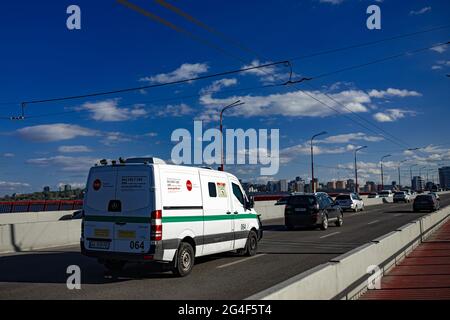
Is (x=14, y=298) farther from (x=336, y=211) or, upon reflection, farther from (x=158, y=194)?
(x=336, y=211)

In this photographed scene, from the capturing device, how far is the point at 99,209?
400 inches

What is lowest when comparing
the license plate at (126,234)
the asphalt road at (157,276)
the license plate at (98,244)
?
the asphalt road at (157,276)

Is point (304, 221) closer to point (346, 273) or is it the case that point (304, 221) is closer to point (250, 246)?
point (250, 246)

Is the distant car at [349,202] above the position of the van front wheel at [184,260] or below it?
above

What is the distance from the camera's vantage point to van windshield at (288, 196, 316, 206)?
22406 millimetres

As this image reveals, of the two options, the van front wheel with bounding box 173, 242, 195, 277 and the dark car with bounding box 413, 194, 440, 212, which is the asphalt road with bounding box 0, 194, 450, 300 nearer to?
the van front wheel with bounding box 173, 242, 195, 277

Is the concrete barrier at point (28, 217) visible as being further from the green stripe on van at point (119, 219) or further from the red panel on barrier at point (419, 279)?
the red panel on barrier at point (419, 279)

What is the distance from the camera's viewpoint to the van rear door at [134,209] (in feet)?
31.2

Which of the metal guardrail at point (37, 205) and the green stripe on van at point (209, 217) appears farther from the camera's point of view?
the metal guardrail at point (37, 205)

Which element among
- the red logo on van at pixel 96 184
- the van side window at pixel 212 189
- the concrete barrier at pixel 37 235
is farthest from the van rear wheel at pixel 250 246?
the concrete barrier at pixel 37 235

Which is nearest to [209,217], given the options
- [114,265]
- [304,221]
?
[114,265]

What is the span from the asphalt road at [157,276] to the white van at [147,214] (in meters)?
0.51
